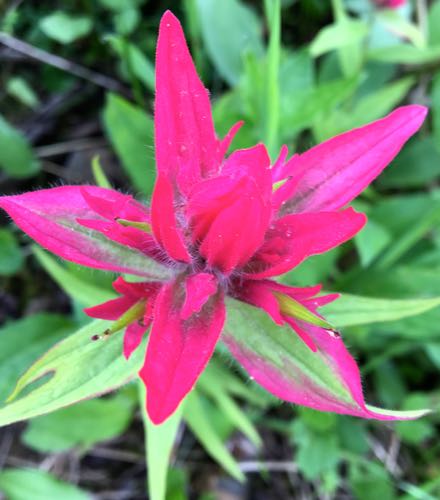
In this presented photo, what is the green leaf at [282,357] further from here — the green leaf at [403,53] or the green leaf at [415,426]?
the green leaf at [403,53]

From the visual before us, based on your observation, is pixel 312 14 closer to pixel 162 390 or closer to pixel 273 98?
pixel 273 98

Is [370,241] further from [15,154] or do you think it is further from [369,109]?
[15,154]

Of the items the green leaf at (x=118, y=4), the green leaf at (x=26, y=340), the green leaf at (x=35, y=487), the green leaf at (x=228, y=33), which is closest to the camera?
the green leaf at (x=26, y=340)

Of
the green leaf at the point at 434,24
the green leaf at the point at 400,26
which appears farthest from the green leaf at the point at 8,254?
the green leaf at the point at 434,24

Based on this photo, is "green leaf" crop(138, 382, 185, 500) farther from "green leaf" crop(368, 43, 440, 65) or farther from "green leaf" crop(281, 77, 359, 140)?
"green leaf" crop(368, 43, 440, 65)

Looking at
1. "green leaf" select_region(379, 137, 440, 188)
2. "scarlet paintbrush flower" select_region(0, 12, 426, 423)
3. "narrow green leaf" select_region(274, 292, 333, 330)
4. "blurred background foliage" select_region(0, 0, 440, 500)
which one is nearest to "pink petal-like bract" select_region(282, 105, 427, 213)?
"scarlet paintbrush flower" select_region(0, 12, 426, 423)

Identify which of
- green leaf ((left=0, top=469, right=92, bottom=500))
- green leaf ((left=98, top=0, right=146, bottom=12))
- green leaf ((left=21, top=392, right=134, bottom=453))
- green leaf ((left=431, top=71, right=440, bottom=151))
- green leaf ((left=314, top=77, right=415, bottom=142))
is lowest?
green leaf ((left=0, top=469, right=92, bottom=500))

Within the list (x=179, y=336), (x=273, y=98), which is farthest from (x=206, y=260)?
(x=273, y=98)

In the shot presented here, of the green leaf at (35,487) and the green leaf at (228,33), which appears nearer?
the green leaf at (35,487)
